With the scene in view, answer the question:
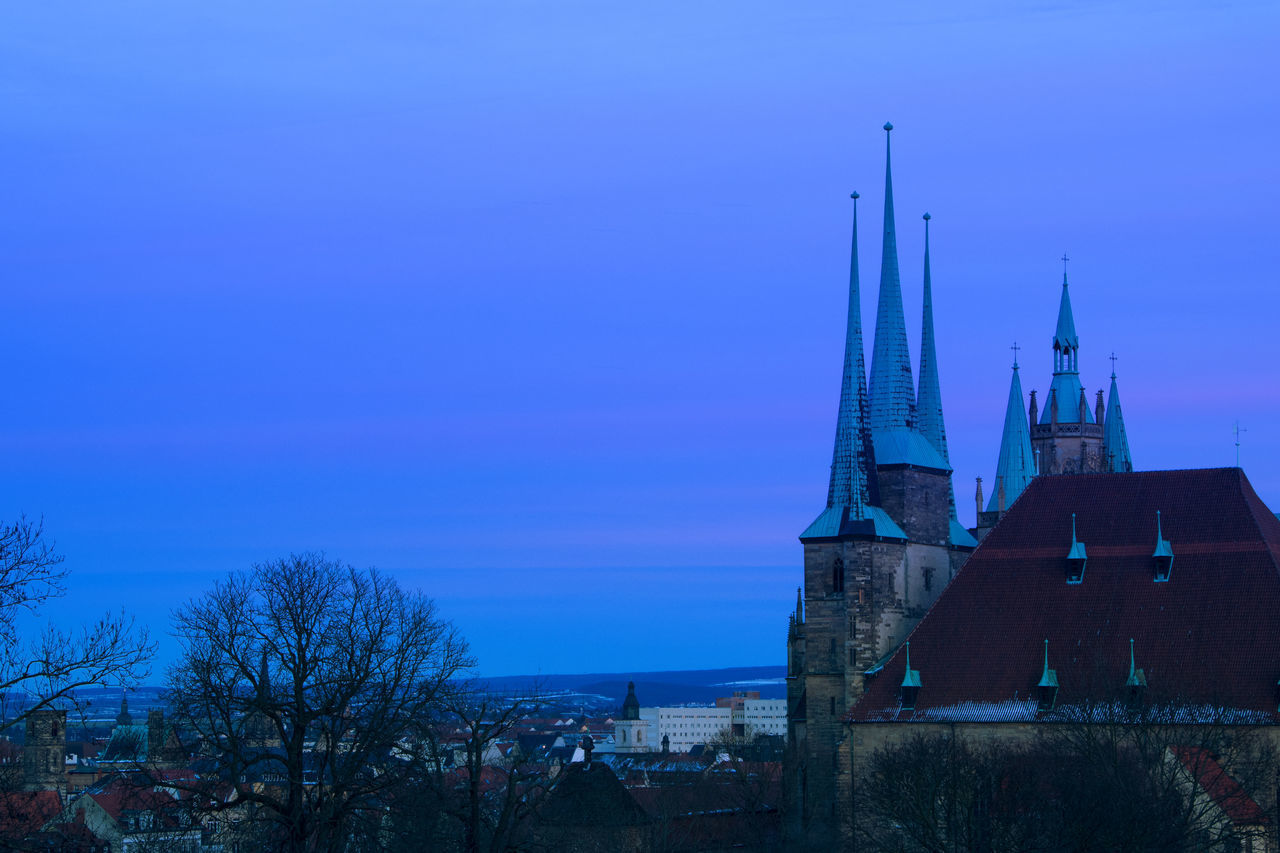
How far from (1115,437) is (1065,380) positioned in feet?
15.3

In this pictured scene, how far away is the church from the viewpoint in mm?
56594

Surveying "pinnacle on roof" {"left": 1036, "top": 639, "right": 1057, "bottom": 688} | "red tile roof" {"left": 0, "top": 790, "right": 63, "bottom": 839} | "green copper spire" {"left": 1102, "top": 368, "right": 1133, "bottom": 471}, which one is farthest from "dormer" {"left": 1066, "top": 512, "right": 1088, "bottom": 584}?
"green copper spire" {"left": 1102, "top": 368, "right": 1133, "bottom": 471}

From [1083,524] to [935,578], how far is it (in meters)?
8.56

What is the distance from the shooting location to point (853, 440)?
218ft

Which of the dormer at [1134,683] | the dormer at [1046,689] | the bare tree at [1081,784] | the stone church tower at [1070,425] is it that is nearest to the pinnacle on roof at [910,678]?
the bare tree at [1081,784]

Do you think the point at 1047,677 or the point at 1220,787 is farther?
the point at 1047,677

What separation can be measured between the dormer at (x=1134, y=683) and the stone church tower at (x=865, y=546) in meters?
9.44

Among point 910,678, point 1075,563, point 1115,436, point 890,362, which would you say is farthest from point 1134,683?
point 1115,436

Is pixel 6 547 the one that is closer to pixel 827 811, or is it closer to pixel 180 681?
pixel 180 681

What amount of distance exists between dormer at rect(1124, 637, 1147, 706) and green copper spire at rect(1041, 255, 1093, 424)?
2358 inches

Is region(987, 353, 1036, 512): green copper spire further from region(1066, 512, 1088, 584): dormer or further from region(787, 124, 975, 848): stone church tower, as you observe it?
region(1066, 512, 1088, 584): dormer

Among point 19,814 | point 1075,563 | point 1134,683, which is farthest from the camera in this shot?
point 1075,563

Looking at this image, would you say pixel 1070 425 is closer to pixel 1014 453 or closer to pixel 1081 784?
pixel 1014 453

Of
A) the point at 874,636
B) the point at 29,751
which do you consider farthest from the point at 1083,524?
the point at 29,751
